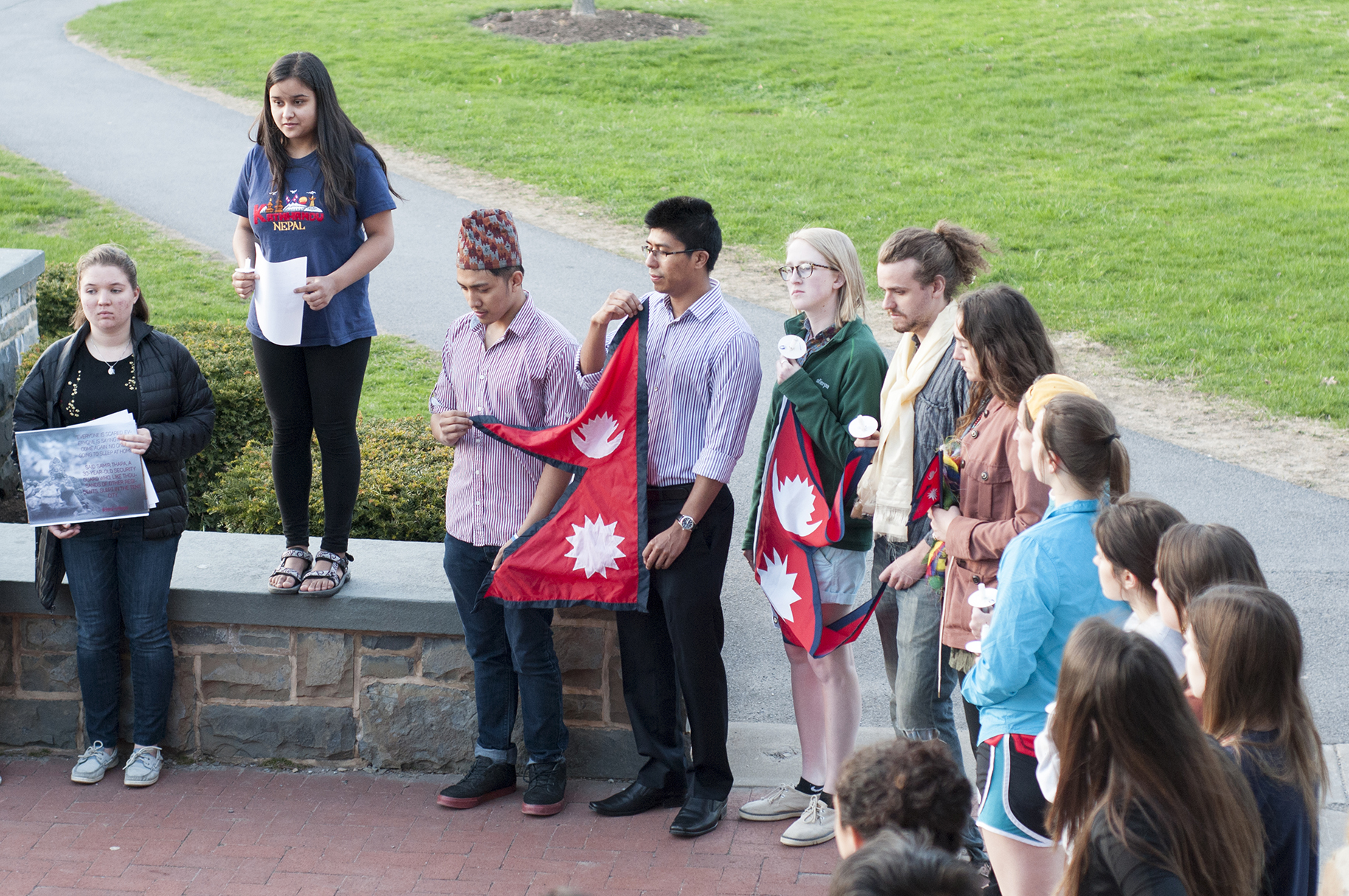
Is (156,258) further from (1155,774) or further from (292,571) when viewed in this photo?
(1155,774)

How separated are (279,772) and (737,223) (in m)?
10.1

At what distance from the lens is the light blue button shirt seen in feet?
11.5

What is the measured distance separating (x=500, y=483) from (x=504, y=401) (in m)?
0.32

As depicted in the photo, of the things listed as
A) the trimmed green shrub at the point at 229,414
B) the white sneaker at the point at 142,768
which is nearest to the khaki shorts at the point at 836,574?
the white sneaker at the point at 142,768

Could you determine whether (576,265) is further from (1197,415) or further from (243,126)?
(243,126)

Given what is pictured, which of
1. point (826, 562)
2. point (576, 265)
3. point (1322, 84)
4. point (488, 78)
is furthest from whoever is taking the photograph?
point (488, 78)

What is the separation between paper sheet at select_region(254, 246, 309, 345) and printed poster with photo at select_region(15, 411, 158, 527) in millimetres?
650

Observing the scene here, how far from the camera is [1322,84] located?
19.7 metres

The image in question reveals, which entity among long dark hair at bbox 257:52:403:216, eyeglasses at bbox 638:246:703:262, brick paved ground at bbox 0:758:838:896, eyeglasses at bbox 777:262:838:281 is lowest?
brick paved ground at bbox 0:758:838:896

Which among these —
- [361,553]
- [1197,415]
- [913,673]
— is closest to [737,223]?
[1197,415]

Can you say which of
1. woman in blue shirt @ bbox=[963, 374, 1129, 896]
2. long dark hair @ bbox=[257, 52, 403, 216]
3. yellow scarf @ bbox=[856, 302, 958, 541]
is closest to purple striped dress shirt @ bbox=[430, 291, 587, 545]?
long dark hair @ bbox=[257, 52, 403, 216]

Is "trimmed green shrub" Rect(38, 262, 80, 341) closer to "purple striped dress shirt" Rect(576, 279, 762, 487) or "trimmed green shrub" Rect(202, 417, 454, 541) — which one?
"trimmed green shrub" Rect(202, 417, 454, 541)

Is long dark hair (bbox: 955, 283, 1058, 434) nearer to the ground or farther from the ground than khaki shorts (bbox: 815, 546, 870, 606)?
farther from the ground

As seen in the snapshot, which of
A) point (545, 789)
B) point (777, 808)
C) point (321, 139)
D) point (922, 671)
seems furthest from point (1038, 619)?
point (321, 139)
